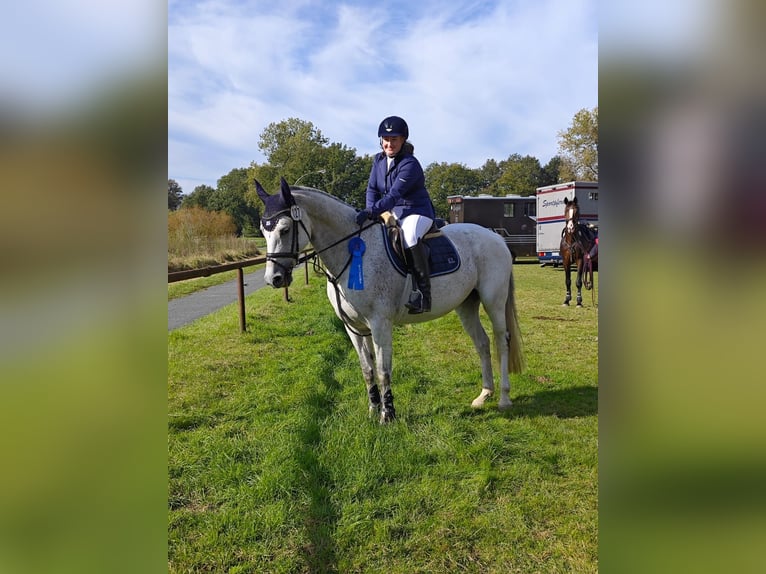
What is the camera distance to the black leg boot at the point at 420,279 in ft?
13.7

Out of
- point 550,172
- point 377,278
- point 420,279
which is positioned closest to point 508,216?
point 420,279

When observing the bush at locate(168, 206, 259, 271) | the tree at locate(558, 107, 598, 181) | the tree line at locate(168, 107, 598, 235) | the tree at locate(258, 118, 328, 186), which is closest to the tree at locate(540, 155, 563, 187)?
the tree line at locate(168, 107, 598, 235)

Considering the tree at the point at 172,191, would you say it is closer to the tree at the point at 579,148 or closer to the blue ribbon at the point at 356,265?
the blue ribbon at the point at 356,265

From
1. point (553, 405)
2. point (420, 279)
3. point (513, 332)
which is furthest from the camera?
point (513, 332)

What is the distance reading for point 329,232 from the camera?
4.03m

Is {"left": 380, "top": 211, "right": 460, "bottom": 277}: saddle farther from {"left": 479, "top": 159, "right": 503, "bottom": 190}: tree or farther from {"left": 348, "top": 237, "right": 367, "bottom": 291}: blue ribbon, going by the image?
{"left": 479, "top": 159, "right": 503, "bottom": 190}: tree

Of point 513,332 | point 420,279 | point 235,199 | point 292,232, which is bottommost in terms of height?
point 513,332

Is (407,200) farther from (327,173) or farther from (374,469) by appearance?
(327,173)

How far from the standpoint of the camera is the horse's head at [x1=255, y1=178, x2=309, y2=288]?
3.60 metres

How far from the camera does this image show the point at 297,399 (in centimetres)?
456

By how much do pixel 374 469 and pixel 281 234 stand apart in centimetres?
202

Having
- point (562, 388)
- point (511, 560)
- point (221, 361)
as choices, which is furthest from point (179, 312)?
point (511, 560)
